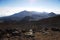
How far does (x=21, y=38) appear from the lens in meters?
16.7

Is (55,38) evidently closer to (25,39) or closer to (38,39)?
(38,39)

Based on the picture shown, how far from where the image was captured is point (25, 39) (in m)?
16.5

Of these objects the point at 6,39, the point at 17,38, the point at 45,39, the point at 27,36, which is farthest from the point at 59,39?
the point at 6,39

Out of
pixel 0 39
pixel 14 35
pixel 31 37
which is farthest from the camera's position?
pixel 14 35

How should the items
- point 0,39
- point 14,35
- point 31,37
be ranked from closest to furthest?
point 0,39 → point 31,37 → point 14,35

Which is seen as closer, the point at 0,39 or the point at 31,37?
the point at 0,39

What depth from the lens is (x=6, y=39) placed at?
16047mm

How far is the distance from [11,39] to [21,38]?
132 cm

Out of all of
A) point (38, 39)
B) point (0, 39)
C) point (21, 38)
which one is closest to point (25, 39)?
point (21, 38)

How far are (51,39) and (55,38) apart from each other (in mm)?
766

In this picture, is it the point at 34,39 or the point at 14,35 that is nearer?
the point at 34,39

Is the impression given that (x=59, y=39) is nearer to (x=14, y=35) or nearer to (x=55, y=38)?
(x=55, y=38)

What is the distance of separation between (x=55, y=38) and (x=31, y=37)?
10.6 feet

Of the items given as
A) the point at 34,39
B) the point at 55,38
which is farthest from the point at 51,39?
the point at 34,39
